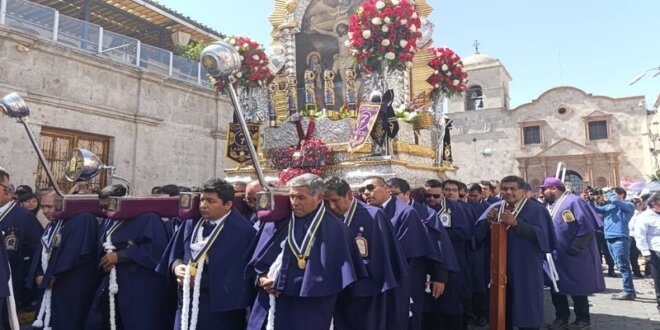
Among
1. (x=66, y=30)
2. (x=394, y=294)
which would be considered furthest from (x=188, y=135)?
(x=394, y=294)

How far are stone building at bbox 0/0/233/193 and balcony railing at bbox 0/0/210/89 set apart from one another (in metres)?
0.03

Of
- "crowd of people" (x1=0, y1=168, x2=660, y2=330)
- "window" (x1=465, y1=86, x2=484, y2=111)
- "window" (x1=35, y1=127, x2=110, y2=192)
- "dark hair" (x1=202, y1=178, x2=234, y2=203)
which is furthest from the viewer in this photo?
"window" (x1=465, y1=86, x2=484, y2=111)

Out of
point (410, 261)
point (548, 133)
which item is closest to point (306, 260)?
point (410, 261)

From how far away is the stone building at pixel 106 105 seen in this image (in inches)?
404

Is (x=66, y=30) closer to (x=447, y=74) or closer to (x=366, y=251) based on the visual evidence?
(x=447, y=74)

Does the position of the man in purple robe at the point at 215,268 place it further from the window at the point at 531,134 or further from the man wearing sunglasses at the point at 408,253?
the window at the point at 531,134

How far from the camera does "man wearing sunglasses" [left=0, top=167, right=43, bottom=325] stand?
17.4ft

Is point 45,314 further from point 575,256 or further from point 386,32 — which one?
point 386,32

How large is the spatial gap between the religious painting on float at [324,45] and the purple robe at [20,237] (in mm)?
6436

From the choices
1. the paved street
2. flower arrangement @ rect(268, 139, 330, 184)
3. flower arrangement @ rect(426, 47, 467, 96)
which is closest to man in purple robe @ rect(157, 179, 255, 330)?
the paved street

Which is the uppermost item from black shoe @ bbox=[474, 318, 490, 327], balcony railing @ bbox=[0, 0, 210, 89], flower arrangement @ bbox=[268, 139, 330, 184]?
balcony railing @ bbox=[0, 0, 210, 89]

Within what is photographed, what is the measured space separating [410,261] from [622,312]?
4021mm

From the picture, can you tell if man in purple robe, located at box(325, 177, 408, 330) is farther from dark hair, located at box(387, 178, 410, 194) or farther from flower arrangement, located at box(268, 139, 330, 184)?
flower arrangement, located at box(268, 139, 330, 184)

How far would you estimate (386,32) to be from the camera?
8.71m
